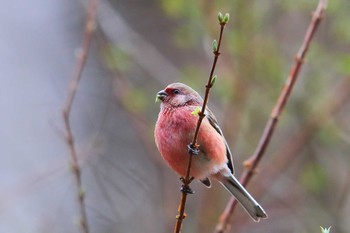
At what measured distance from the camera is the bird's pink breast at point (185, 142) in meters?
3.72

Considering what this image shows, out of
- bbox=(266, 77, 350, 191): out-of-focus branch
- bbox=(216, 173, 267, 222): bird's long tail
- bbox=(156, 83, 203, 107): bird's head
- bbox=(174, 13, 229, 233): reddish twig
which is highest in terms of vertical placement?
bbox=(266, 77, 350, 191): out-of-focus branch

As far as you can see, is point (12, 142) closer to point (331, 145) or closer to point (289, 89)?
point (331, 145)

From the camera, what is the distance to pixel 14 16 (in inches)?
390

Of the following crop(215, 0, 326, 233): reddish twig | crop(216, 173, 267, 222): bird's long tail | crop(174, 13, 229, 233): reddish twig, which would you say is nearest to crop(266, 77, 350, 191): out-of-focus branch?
crop(216, 173, 267, 222): bird's long tail

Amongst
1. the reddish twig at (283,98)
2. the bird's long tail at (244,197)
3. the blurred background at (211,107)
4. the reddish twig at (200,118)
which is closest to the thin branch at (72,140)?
the reddish twig at (200,118)

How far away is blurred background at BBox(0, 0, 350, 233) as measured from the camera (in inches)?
253

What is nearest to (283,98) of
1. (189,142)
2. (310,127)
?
(189,142)

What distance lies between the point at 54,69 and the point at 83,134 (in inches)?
59.5

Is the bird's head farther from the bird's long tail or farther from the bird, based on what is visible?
the bird's long tail

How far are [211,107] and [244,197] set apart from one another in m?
3.36

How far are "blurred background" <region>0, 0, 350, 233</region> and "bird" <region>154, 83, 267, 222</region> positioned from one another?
1562mm

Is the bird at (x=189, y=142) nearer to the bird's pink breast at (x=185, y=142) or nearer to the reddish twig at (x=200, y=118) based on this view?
the bird's pink breast at (x=185, y=142)

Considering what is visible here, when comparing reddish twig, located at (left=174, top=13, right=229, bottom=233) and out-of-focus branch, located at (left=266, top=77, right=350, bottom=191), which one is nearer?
reddish twig, located at (left=174, top=13, right=229, bottom=233)

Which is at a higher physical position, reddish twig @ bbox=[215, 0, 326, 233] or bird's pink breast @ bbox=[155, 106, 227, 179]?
reddish twig @ bbox=[215, 0, 326, 233]
